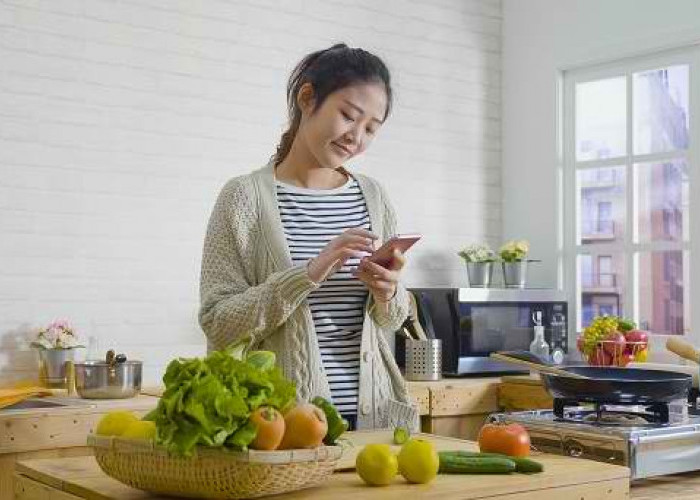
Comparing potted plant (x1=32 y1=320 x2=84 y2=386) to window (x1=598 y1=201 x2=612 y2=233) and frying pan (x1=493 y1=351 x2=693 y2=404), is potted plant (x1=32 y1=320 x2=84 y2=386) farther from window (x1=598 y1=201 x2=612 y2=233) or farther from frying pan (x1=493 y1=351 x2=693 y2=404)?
window (x1=598 y1=201 x2=612 y2=233)

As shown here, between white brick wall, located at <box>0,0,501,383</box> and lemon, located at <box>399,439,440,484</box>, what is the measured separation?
111 inches

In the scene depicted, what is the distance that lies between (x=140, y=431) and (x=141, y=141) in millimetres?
3069

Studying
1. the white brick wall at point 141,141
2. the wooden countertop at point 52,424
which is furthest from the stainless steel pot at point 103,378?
the white brick wall at point 141,141

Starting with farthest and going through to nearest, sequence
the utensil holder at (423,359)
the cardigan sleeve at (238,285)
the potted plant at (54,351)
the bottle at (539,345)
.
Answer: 1. the bottle at (539,345)
2. the utensil holder at (423,359)
3. the potted plant at (54,351)
4. the cardigan sleeve at (238,285)

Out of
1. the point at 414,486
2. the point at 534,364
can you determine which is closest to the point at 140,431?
the point at 414,486

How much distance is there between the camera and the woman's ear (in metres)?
2.48

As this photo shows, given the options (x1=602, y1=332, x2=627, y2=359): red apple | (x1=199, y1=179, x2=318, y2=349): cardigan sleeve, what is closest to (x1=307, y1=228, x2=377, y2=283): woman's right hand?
(x1=199, y1=179, x2=318, y2=349): cardigan sleeve

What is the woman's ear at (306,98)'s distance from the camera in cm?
248

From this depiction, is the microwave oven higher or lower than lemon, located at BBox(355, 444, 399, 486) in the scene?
higher

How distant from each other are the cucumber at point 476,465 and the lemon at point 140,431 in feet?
1.87

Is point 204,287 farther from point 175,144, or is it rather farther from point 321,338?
Answer: point 175,144

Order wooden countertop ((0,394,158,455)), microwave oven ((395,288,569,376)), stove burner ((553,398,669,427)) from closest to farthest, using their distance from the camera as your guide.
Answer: stove burner ((553,398,669,427)), wooden countertop ((0,394,158,455)), microwave oven ((395,288,569,376))

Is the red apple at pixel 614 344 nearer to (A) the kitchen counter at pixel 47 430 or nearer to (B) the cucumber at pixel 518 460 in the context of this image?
(A) the kitchen counter at pixel 47 430

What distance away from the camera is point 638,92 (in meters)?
5.45
